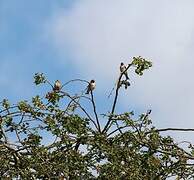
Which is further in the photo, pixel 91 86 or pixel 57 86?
pixel 91 86

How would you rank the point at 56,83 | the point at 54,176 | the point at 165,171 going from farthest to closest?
the point at 56,83 < the point at 165,171 < the point at 54,176

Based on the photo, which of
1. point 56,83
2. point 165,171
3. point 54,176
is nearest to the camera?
point 54,176

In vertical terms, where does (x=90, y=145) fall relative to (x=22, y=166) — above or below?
above

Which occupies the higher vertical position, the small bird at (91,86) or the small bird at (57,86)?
the small bird at (91,86)

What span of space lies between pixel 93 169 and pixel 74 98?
1.18m

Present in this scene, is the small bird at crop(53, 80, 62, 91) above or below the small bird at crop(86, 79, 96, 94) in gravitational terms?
below

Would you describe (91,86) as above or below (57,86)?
above

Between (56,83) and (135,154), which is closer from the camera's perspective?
(135,154)

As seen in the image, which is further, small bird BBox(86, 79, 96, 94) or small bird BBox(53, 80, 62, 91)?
small bird BBox(86, 79, 96, 94)

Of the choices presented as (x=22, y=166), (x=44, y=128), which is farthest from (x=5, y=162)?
(x=44, y=128)

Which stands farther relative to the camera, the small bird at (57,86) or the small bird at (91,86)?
the small bird at (91,86)

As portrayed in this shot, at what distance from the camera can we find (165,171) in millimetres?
7250

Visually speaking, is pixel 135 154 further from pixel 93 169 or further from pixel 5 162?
pixel 5 162

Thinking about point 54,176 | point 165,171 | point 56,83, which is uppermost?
point 56,83
